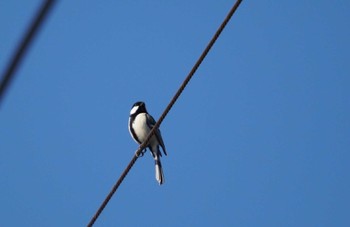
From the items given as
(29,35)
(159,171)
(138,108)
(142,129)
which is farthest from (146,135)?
(29,35)

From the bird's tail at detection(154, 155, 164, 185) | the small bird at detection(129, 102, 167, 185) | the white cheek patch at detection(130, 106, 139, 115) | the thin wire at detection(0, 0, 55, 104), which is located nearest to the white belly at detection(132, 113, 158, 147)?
the small bird at detection(129, 102, 167, 185)

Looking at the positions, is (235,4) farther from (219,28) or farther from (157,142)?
(157,142)

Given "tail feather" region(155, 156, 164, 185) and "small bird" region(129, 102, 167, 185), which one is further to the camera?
"tail feather" region(155, 156, 164, 185)

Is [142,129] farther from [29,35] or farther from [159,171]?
[29,35]

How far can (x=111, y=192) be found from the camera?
4.18 metres

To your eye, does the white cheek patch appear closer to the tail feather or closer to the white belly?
the white belly

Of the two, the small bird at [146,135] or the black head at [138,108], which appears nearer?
the small bird at [146,135]

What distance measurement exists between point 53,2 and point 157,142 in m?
7.65

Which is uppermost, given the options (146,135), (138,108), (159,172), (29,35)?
(29,35)

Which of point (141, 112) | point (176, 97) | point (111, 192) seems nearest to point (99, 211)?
point (111, 192)

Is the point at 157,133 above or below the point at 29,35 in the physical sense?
below

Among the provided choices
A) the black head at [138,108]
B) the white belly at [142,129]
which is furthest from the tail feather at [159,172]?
the black head at [138,108]

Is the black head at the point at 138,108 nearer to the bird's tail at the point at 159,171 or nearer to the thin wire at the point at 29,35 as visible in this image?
the bird's tail at the point at 159,171

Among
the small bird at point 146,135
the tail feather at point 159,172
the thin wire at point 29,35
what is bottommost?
the tail feather at point 159,172
